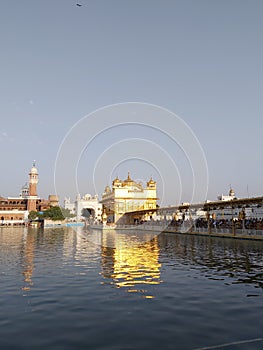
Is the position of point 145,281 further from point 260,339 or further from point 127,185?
point 127,185

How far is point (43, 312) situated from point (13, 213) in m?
115

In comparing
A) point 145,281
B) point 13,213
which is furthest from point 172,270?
point 13,213

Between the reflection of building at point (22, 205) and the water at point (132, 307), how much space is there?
10593cm

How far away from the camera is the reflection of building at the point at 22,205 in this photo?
114812 millimetres

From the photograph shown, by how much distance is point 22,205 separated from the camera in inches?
4754

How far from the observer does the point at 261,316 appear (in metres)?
8.43

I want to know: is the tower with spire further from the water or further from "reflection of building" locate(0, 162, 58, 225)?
the water

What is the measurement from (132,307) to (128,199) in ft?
257

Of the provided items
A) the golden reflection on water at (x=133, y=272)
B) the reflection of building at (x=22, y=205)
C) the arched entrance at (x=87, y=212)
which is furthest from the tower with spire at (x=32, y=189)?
the golden reflection on water at (x=133, y=272)

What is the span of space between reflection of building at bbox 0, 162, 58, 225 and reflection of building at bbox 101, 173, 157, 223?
40969mm

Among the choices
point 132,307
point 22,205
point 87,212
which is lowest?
point 132,307

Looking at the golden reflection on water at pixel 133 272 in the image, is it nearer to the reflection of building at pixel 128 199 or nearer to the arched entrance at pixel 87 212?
the reflection of building at pixel 128 199

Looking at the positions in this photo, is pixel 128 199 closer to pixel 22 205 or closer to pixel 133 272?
pixel 22 205

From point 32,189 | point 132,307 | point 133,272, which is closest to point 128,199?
point 32,189
